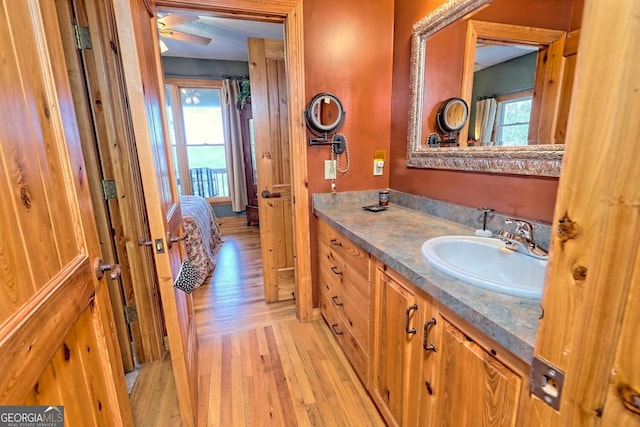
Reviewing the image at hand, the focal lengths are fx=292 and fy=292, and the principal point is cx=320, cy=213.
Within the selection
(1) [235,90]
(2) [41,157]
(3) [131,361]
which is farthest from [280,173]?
(1) [235,90]

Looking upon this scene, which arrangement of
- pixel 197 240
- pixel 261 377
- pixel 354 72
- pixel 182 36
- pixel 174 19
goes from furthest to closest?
1. pixel 182 36
2. pixel 197 240
3. pixel 174 19
4. pixel 354 72
5. pixel 261 377

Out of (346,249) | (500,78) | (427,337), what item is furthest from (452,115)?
(427,337)

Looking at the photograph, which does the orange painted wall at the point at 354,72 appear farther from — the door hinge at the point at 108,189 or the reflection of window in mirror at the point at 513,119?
the door hinge at the point at 108,189

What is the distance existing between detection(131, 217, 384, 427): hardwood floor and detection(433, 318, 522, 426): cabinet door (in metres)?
0.69

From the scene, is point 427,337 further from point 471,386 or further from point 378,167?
point 378,167

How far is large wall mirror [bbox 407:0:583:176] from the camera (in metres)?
1.10

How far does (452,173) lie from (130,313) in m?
2.10

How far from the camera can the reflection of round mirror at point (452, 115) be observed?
1550 mm

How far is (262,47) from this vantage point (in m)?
2.22

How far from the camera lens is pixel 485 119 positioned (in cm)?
142

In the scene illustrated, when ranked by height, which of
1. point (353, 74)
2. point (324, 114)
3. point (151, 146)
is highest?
point (353, 74)

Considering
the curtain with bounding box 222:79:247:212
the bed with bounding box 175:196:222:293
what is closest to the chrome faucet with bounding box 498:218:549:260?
the bed with bounding box 175:196:222:293

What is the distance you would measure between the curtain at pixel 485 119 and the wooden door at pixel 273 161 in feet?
4.62

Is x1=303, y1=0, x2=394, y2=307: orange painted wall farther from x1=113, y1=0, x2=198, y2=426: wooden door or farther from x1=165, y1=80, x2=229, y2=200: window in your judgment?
x1=165, y1=80, x2=229, y2=200: window
